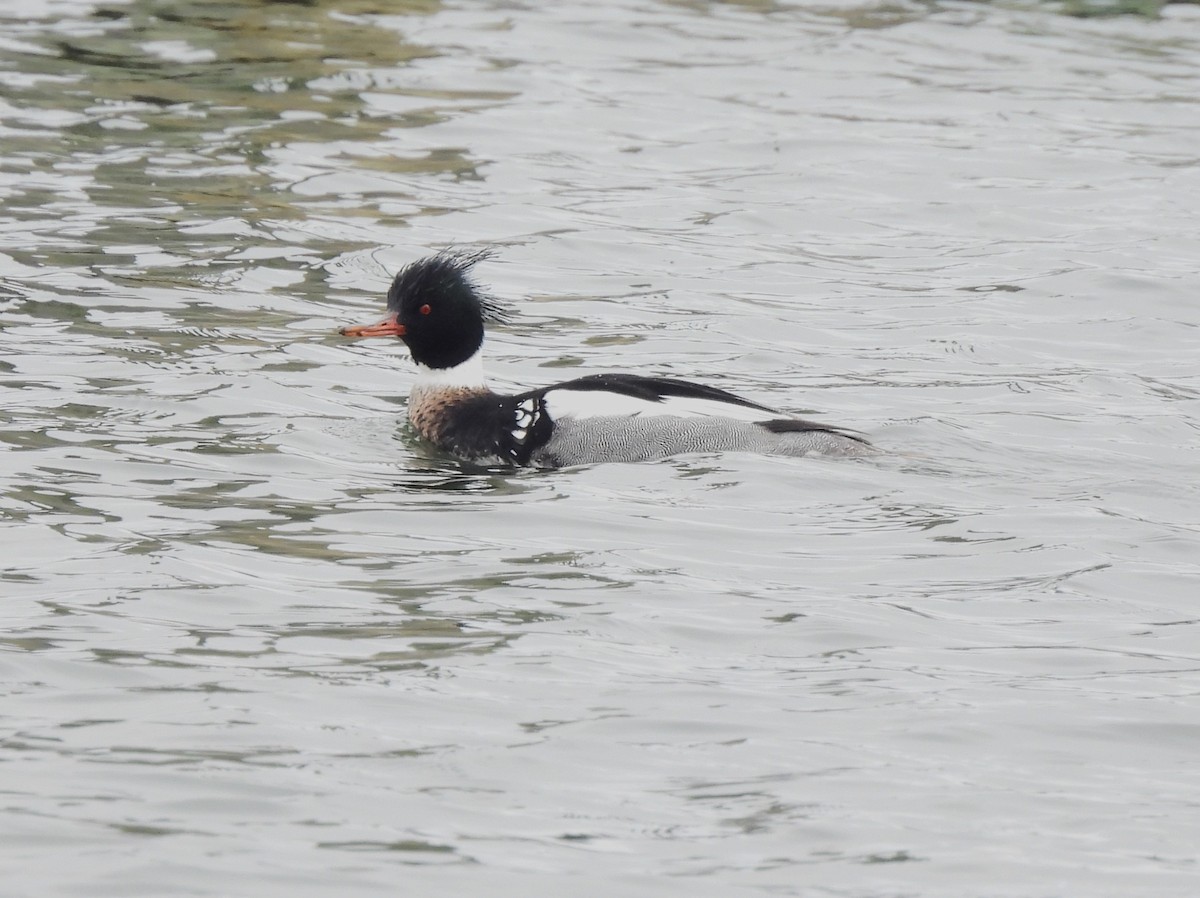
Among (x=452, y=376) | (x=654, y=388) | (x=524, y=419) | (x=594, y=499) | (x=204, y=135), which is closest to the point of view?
(x=594, y=499)

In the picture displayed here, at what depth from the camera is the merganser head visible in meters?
9.31

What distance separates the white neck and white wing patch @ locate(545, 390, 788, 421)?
74 cm

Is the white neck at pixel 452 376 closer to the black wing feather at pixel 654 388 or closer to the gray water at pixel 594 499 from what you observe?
the gray water at pixel 594 499

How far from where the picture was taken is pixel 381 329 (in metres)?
9.23

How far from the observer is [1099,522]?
25.9 feet

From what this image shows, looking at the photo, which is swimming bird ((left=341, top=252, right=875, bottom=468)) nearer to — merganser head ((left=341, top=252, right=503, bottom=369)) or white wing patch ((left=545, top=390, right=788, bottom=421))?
white wing patch ((left=545, top=390, right=788, bottom=421))

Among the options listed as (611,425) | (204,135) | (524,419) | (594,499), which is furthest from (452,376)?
(204,135)

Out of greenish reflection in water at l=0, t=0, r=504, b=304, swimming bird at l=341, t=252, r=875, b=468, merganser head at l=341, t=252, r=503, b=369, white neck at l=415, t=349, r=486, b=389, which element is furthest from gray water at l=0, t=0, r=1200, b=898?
merganser head at l=341, t=252, r=503, b=369

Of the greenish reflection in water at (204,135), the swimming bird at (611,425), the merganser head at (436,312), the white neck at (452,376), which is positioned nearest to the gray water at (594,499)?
the greenish reflection in water at (204,135)

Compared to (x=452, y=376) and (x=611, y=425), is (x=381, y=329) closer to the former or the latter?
(x=452, y=376)

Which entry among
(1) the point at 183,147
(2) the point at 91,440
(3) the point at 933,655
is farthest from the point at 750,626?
(1) the point at 183,147

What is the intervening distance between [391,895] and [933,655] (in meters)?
2.29

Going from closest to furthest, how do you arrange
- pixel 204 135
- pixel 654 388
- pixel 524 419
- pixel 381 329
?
pixel 654 388 < pixel 524 419 < pixel 381 329 < pixel 204 135

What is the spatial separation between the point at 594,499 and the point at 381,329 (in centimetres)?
169
